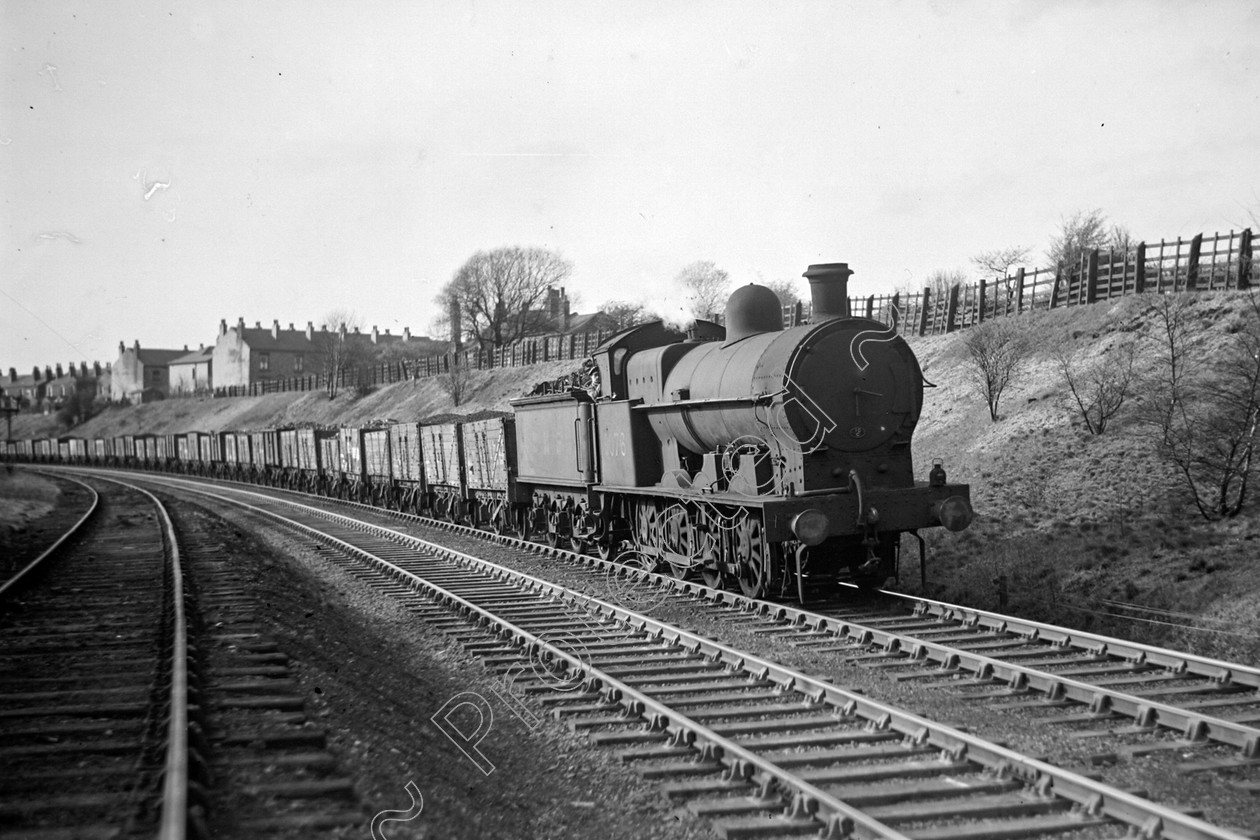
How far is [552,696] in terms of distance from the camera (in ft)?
24.4

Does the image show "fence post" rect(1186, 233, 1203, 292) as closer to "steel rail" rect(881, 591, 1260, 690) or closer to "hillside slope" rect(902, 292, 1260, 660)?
"hillside slope" rect(902, 292, 1260, 660)

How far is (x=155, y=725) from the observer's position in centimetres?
638

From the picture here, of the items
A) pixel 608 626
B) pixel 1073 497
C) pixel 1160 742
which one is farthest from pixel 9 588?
pixel 1073 497

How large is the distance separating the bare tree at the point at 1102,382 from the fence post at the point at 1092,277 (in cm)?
339

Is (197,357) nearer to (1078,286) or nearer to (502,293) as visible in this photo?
(502,293)

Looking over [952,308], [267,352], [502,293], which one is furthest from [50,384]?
[952,308]

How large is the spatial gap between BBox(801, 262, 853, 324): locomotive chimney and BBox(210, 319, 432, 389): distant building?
9327 centimetres

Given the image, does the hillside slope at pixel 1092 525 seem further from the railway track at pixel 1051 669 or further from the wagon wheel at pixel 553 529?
the wagon wheel at pixel 553 529

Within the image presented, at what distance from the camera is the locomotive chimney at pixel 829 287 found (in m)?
11.0

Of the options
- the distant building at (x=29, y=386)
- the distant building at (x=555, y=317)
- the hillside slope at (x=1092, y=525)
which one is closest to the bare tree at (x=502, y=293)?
the distant building at (x=555, y=317)

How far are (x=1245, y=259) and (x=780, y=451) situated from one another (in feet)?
54.9

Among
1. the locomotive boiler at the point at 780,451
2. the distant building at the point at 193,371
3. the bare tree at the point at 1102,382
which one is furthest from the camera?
the distant building at the point at 193,371

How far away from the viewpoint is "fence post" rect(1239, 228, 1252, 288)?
70.2 ft

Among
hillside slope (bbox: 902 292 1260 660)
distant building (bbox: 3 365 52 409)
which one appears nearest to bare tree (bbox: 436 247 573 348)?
hillside slope (bbox: 902 292 1260 660)
